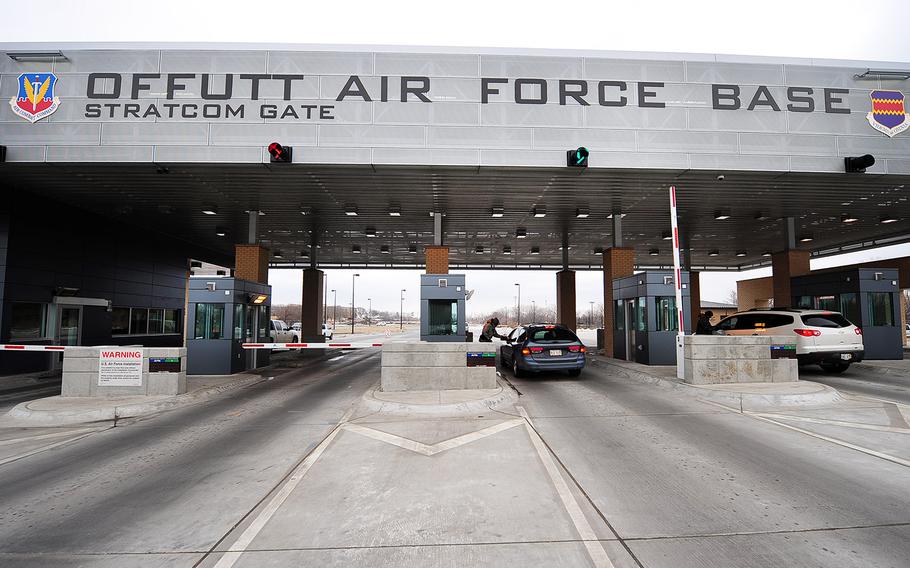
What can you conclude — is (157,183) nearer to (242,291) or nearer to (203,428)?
(242,291)

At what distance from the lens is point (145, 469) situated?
554cm

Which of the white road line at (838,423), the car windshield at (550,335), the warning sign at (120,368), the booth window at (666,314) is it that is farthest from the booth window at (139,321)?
the white road line at (838,423)

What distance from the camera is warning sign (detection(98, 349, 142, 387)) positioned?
9969mm

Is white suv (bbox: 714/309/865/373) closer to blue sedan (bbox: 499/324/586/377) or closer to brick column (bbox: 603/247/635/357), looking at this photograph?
blue sedan (bbox: 499/324/586/377)

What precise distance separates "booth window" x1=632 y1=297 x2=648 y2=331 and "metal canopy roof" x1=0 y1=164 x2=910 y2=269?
395 centimetres

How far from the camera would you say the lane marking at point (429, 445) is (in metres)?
6.18

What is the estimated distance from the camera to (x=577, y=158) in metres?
12.5

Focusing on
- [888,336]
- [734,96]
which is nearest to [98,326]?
[734,96]

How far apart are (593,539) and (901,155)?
686 inches

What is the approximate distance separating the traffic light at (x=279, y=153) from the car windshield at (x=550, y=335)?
895 centimetres

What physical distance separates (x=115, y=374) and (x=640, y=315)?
16204mm

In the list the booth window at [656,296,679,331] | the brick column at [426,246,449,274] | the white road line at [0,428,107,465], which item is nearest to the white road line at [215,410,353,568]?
the white road line at [0,428,107,465]

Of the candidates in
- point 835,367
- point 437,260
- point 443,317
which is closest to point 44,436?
point 443,317

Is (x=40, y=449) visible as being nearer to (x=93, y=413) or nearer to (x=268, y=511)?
(x=93, y=413)
